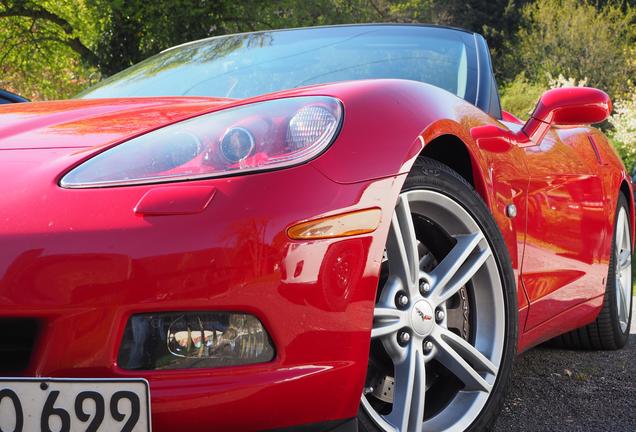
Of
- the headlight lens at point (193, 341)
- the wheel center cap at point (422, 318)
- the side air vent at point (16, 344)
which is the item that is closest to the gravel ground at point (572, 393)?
the wheel center cap at point (422, 318)

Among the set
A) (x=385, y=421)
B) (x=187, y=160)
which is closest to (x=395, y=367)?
(x=385, y=421)

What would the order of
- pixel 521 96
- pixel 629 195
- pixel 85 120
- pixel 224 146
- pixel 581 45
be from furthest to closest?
pixel 581 45 < pixel 521 96 < pixel 629 195 < pixel 85 120 < pixel 224 146

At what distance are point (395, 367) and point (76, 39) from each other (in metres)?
23.6

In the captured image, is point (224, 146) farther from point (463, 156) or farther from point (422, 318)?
point (463, 156)

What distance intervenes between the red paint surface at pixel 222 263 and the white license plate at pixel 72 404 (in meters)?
0.04

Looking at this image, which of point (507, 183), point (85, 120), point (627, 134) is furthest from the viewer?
point (627, 134)

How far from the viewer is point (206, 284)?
5.13 ft

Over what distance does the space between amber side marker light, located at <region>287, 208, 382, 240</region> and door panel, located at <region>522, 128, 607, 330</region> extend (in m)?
0.97

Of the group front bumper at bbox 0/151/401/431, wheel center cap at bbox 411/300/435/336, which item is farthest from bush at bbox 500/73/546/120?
front bumper at bbox 0/151/401/431

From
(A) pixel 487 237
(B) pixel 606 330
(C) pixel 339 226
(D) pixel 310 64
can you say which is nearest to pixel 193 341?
(C) pixel 339 226

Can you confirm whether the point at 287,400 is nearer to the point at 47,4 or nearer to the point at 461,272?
the point at 461,272

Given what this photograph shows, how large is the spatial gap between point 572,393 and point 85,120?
5.97 feet

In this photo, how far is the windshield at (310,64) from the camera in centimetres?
290

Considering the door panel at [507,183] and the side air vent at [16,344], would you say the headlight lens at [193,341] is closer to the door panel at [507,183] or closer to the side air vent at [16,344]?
the side air vent at [16,344]
